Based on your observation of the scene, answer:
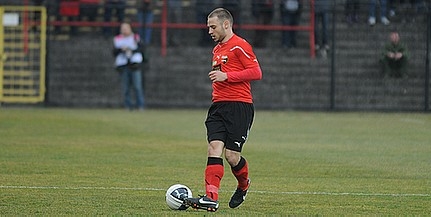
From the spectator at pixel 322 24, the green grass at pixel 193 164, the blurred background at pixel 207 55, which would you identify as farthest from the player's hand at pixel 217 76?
the spectator at pixel 322 24

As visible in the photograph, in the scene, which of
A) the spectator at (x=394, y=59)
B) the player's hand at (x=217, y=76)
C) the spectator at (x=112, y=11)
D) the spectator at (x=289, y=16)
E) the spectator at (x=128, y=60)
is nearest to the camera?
the player's hand at (x=217, y=76)

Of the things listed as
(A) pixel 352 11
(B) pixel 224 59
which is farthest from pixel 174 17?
(B) pixel 224 59

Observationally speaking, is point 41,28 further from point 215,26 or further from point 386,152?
point 215,26

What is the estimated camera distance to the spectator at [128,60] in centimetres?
2873

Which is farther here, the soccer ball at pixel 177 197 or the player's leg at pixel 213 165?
the soccer ball at pixel 177 197

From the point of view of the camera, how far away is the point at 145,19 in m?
31.3

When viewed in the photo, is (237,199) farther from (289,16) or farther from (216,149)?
(289,16)

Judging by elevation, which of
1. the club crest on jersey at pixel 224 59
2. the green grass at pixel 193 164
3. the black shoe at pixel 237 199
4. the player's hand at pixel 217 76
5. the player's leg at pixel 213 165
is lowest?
the green grass at pixel 193 164

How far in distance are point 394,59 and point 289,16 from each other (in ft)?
9.59

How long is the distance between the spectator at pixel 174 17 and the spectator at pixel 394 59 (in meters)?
5.41

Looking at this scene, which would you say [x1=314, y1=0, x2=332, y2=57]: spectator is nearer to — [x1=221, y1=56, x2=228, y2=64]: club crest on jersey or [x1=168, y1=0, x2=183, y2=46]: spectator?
[x1=168, y1=0, x2=183, y2=46]: spectator

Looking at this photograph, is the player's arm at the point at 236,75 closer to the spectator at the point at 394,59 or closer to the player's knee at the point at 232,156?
the player's knee at the point at 232,156

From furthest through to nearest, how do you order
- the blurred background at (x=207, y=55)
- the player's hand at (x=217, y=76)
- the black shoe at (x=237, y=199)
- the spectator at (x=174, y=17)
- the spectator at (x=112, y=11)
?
the spectator at (x=174, y=17) < the spectator at (x=112, y=11) < the blurred background at (x=207, y=55) < the black shoe at (x=237, y=199) < the player's hand at (x=217, y=76)

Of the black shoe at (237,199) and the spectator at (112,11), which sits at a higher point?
the spectator at (112,11)
